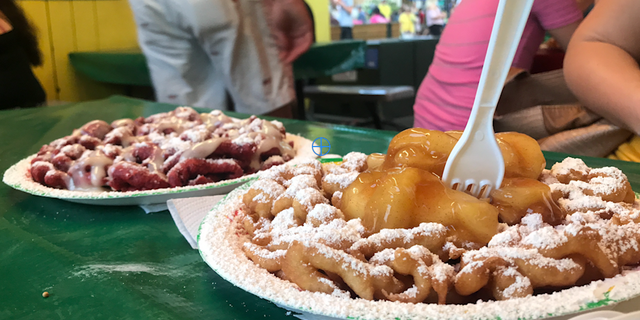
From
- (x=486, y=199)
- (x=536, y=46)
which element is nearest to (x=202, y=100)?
(x=536, y=46)

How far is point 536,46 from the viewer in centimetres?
173

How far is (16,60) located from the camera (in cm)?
321

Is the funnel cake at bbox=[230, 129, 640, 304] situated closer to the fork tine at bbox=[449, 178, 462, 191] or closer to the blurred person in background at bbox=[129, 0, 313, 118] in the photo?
the fork tine at bbox=[449, 178, 462, 191]

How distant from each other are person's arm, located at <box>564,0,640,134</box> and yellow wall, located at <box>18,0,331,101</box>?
400cm

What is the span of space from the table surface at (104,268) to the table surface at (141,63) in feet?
10.4

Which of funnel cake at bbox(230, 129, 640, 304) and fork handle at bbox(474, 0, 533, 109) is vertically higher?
fork handle at bbox(474, 0, 533, 109)

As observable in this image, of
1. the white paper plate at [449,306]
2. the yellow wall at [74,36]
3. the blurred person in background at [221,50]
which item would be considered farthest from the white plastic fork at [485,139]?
the yellow wall at [74,36]

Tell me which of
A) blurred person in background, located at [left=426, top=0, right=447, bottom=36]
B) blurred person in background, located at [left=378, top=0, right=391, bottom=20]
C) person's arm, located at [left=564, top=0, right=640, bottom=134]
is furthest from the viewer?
blurred person in background, located at [left=378, top=0, right=391, bottom=20]

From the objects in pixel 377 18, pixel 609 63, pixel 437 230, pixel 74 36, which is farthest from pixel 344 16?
pixel 437 230

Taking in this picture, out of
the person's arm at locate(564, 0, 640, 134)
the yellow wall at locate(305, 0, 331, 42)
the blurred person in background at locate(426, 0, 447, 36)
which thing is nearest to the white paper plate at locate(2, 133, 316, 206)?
the person's arm at locate(564, 0, 640, 134)

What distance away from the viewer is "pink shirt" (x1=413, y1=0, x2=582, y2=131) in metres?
1.62

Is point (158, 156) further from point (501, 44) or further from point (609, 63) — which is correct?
point (609, 63)

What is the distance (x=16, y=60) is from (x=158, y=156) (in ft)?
9.22

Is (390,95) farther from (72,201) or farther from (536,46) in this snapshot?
(72,201)
